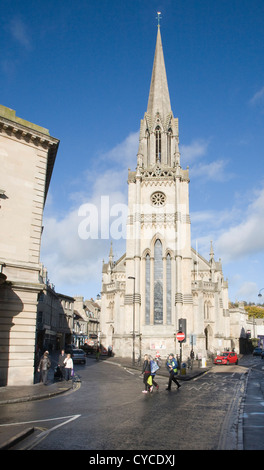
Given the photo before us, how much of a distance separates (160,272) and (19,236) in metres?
30.6

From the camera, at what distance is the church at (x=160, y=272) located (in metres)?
45.2

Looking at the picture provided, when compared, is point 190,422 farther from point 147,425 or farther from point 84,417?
point 84,417

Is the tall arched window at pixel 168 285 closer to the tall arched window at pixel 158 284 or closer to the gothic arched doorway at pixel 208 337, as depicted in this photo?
the tall arched window at pixel 158 284

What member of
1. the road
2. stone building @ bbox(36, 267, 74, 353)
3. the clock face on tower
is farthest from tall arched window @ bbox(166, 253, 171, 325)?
the road

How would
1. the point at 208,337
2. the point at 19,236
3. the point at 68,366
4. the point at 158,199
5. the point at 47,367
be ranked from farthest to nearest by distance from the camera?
the point at 208,337, the point at 158,199, the point at 68,366, the point at 19,236, the point at 47,367

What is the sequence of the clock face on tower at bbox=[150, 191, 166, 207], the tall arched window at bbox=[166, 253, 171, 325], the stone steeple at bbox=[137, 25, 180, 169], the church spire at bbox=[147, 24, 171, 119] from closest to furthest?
the tall arched window at bbox=[166, 253, 171, 325] → the clock face on tower at bbox=[150, 191, 166, 207] → the stone steeple at bbox=[137, 25, 180, 169] → the church spire at bbox=[147, 24, 171, 119]

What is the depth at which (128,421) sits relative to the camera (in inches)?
376

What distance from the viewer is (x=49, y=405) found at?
12.3m

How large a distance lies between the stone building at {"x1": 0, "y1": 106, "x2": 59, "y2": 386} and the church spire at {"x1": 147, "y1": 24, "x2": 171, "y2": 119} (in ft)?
130

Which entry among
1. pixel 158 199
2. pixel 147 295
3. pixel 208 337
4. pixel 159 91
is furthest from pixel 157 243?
pixel 159 91

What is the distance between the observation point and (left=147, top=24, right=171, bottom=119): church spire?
188 ft

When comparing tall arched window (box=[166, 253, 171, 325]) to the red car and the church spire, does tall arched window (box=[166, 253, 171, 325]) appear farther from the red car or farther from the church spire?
the church spire

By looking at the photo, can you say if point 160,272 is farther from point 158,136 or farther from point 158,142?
point 158,136
